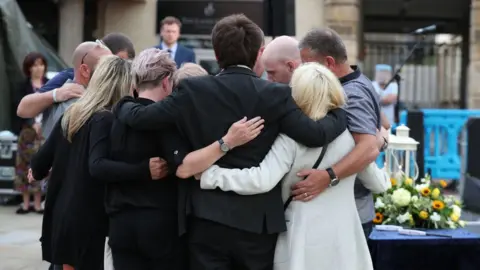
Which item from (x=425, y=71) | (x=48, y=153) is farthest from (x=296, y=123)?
(x=425, y=71)

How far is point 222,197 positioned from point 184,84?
1.71 ft

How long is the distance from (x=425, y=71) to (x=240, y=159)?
15.5 meters

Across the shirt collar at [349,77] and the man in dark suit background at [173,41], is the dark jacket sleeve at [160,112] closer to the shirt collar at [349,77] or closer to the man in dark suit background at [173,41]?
the shirt collar at [349,77]

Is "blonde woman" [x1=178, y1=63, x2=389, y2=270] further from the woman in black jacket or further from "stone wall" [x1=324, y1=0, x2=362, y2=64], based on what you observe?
"stone wall" [x1=324, y1=0, x2=362, y2=64]

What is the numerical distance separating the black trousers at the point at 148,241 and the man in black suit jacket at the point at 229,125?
0.59 feet

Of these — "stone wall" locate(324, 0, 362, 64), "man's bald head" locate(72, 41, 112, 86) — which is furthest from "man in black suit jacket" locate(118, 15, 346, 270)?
"stone wall" locate(324, 0, 362, 64)

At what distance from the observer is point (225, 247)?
3.21 m

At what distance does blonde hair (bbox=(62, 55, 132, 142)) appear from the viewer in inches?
155

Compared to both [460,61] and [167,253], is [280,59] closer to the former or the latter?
[167,253]

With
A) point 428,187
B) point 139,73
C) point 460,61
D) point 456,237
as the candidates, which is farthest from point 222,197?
point 460,61

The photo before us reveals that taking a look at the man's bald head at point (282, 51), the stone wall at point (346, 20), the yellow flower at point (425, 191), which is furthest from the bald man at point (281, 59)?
the stone wall at point (346, 20)

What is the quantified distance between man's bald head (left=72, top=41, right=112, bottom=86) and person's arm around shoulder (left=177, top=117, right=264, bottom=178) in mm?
1473

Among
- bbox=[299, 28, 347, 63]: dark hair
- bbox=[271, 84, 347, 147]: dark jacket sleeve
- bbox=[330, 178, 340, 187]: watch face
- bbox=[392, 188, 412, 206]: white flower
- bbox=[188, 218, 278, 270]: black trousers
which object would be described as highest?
bbox=[299, 28, 347, 63]: dark hair

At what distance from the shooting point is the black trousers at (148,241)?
11.3 feet
